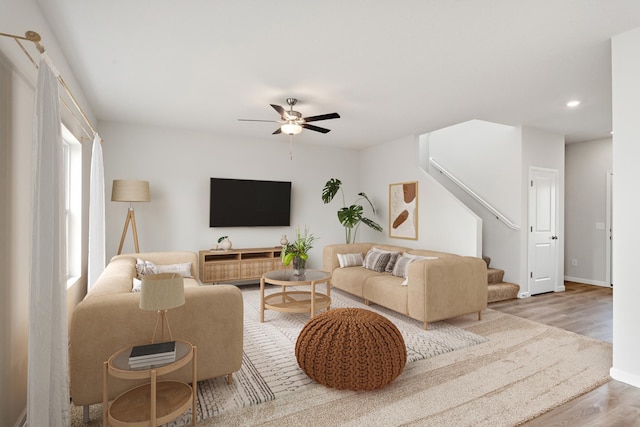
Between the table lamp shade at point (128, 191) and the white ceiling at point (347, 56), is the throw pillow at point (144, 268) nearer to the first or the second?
the table lamp shade at point (128, 191)

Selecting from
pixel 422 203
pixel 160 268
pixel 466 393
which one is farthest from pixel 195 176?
pixel 466 393

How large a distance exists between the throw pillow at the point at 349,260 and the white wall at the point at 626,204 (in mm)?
3195

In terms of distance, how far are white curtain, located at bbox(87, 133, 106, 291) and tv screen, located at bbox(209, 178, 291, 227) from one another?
2004mm

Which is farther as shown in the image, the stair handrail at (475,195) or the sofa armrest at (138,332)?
the stair handrail at (475,195)

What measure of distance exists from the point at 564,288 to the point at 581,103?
10.5 feet

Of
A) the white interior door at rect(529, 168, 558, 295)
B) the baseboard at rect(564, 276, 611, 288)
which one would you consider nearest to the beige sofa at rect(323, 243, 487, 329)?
the white interior door at rect(529, 168, 558, 295)

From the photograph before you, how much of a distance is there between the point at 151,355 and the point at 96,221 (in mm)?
2342

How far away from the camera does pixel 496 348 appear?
10.5 ft

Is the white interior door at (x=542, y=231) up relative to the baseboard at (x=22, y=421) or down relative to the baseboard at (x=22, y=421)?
up

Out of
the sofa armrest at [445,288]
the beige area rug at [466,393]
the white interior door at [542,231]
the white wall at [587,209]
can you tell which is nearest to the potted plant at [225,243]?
the sofa armrest at [445,288]

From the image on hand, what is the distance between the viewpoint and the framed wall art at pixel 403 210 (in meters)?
5.73

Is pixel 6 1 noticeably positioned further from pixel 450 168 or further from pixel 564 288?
pixel 564 288

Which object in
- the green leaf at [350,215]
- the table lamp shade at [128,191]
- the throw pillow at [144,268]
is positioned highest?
the table lamp shade at [128,191]

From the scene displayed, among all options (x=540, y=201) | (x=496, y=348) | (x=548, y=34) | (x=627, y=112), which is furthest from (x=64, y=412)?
(x=540, y=201)
